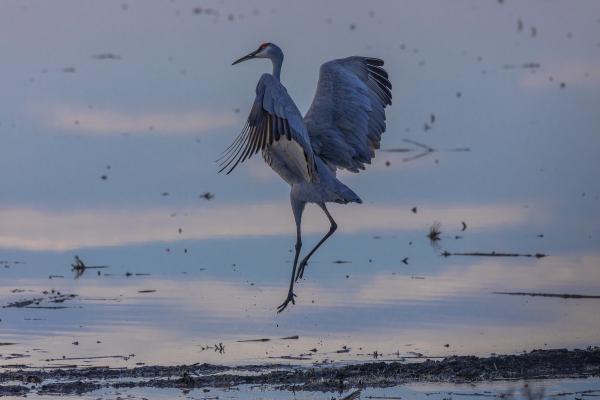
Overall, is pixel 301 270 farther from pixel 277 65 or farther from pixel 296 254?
pixel 277 65

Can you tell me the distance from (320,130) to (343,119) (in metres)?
0.29

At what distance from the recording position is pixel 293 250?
15.3 m

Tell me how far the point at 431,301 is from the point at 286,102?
2.19 m

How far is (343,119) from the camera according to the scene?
13.4 meters

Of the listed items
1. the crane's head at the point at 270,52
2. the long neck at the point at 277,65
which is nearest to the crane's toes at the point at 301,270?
the long neck at the point at 277,65

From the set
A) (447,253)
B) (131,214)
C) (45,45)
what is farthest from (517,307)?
(45,45)

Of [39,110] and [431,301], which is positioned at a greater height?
[39,110]

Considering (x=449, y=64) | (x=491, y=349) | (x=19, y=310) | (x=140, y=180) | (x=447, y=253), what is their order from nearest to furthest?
(x=491, y=349), (x=19, y=310), (x=447, y=253), (x=140, y=180), (x=449, y=64)

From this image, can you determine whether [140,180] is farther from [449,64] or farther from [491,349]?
[449,64]

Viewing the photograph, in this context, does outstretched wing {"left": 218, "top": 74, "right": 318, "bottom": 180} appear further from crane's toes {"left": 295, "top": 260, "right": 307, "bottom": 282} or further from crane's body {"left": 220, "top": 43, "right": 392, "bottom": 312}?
crane's toes {"left": 295, "top": 260, "right": 307, "bottom": 282}

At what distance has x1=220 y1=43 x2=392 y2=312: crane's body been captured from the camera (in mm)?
12203

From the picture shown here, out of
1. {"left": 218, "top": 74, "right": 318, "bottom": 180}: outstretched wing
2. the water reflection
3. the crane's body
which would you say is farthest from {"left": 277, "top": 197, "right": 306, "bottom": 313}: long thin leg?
{"left": 218, "top": 74, "right": 318, "bottom": 180}: outstretched wing

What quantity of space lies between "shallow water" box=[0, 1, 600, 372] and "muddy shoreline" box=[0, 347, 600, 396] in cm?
43

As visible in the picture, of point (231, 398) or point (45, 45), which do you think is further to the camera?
point (45, 45)
